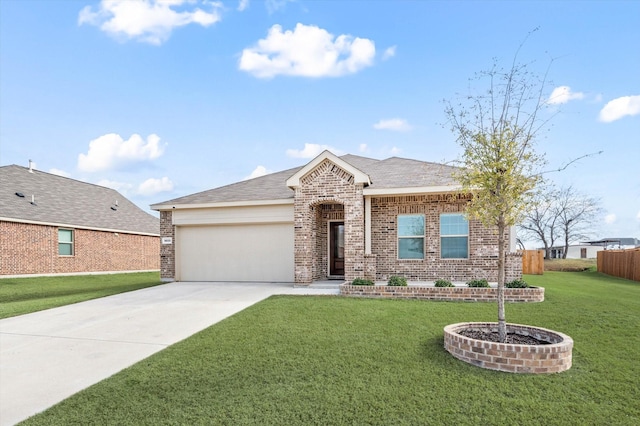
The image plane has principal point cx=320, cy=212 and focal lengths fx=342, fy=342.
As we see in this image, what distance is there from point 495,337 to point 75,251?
67.9 feet

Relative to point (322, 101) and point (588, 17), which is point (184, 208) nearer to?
point (322, 101)

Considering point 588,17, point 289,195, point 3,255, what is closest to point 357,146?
point 289,195

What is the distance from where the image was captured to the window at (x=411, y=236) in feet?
38.2

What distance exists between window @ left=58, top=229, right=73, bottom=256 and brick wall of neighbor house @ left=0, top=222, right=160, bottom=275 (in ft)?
0.72

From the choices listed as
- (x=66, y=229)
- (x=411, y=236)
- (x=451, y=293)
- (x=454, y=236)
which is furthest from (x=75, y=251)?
(x=451, y=293)

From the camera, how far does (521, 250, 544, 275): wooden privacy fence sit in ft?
58.6

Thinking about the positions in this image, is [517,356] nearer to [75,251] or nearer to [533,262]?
[533,262]

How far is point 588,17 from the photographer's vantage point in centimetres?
898

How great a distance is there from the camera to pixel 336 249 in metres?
12.9

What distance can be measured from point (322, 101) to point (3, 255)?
15.8 metres

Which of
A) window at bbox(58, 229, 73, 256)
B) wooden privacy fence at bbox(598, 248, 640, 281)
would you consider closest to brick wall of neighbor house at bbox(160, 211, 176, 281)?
window at bbox(58, 229, 73, 256)

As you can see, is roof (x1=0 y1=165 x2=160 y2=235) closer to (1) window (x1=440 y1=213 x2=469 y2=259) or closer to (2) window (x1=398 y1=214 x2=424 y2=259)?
(2) window (x1=398 y1=214 x2=424 y2=259)

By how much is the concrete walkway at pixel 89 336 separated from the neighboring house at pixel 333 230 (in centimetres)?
231

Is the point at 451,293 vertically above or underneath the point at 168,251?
underneath
